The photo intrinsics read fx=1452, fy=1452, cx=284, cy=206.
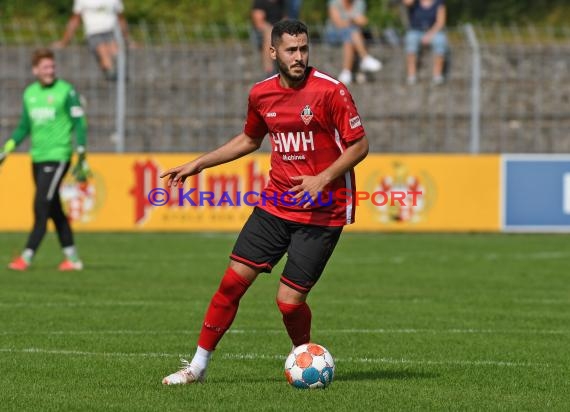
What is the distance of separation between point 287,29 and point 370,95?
59.3 ft

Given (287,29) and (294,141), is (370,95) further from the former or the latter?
(287,29)

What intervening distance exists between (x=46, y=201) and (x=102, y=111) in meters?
8.83

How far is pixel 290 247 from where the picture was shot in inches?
334

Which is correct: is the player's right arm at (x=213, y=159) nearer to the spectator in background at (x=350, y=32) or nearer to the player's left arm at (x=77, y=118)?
the player's left arm at (x=77, y=118)

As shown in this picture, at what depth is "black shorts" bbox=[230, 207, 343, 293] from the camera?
27.7 feet

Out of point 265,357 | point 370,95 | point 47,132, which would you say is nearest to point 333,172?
point 265,357

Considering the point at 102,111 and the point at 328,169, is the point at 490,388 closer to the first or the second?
the point at 328,169

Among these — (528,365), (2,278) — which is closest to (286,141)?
(528,365)

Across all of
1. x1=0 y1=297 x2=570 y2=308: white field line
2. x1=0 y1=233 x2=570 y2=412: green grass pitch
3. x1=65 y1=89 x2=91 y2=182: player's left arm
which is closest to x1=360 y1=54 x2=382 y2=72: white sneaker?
x1=0 y1=233 x2=570 y2=412: green grass pitch

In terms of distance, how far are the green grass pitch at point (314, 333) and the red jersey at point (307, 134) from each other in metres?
1.02

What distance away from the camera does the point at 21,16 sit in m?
33.6

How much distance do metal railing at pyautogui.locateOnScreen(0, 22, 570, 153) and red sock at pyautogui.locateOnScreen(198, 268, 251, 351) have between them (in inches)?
616

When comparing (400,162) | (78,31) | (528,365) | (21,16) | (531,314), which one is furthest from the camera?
(21,16)

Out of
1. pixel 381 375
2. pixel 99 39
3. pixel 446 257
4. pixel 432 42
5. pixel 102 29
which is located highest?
pixel 102 29
